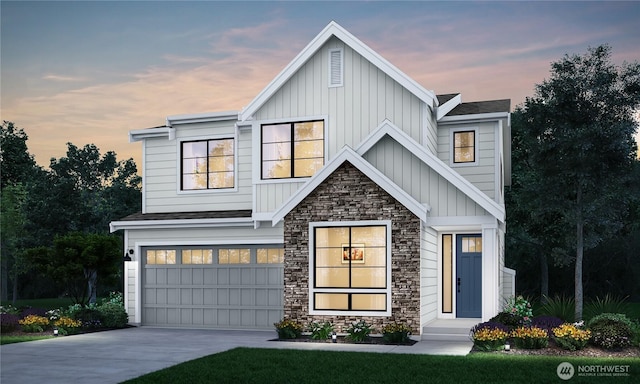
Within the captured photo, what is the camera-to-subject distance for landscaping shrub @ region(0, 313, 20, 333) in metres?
18.3

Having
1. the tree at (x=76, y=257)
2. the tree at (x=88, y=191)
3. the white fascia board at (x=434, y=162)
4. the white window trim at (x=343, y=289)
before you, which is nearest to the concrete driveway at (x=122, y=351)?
the white window trim at (x=343, y=289)

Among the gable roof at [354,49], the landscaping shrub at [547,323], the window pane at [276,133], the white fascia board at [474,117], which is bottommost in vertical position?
the landscaping shrub at [547,323]

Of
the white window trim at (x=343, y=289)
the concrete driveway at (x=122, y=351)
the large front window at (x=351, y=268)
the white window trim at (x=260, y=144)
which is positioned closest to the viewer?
the concrete driveway at (x=122, y=351)

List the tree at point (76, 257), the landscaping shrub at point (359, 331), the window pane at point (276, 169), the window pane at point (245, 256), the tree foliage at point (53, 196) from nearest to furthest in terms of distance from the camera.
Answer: the landscaping shrub at point (359, 331), the window pane at point (276, 169), the window pane at point (245, 256), the tree at point (76, 257), the tree foliage at point (53, 196)

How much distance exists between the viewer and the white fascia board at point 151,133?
21.3 metres

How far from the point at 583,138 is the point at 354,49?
7242 millimetres

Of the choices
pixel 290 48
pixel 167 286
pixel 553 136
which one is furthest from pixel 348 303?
pixel 290 48

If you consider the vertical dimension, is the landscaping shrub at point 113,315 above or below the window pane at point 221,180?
below

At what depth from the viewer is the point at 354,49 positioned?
742 inches

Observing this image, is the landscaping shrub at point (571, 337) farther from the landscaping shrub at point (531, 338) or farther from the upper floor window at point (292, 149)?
the upper floor window at point (292, 149)

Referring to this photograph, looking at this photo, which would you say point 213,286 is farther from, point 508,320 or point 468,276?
point 508,320

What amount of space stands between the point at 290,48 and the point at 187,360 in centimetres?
1375

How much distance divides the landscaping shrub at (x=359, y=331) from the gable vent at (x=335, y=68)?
22.4 feet

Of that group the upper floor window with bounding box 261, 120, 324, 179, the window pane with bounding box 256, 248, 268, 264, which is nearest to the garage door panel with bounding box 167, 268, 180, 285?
the window pane with bounding box 256, 248, 268, 264
